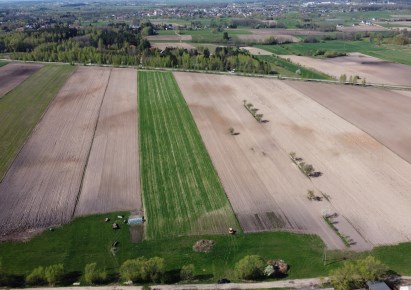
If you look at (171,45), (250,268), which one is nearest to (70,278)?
(250,268)

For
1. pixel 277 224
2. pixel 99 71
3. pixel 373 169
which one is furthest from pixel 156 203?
pixel 99 71

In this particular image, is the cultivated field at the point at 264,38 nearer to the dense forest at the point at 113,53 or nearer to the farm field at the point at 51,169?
the dense forest at the point at 113,53

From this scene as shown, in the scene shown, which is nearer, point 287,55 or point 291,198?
point 291,198

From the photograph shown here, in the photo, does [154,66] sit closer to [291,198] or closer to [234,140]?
[234,140]

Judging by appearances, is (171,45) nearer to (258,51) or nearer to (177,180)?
(258,51)

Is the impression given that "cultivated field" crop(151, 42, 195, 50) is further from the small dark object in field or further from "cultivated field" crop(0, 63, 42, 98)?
the small dark object in field

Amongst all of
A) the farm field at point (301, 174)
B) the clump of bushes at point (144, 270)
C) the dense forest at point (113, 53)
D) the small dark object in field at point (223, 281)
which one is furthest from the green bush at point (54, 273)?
the dense forest at point (113, 53)

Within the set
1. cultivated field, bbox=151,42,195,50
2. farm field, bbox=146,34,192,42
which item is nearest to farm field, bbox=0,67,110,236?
cultivated field, bbox=151,42,195,50
